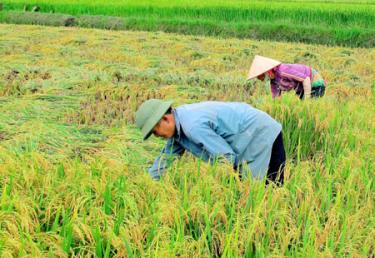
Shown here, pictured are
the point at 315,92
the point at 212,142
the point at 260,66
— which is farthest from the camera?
the point at 315,92

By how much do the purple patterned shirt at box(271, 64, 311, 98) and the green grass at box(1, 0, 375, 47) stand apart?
296 inches

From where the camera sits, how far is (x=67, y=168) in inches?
108

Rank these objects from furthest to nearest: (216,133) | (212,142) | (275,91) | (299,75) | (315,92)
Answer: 1. (315,92)
2. (275,91)
3. (299,75)
4. (216,133)
5. (212,142)

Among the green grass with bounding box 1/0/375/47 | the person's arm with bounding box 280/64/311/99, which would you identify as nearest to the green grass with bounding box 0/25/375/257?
the person's arm with bounding box 280/64/311/99

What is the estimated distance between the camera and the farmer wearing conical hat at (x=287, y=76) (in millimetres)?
4176

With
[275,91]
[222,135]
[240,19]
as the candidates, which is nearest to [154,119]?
[222,135]

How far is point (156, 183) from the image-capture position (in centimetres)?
251

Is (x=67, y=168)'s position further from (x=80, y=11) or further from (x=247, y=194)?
(x=80, y=11)

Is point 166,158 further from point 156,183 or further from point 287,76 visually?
point 287,76

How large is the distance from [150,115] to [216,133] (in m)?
0.38

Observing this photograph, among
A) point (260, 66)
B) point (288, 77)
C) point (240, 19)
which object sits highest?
point (260, 66)

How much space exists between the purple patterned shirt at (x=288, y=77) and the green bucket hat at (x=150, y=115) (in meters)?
2.05

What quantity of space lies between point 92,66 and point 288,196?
5.00 metres

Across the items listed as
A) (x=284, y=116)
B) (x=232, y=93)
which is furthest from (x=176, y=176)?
(x=232, y=93)
